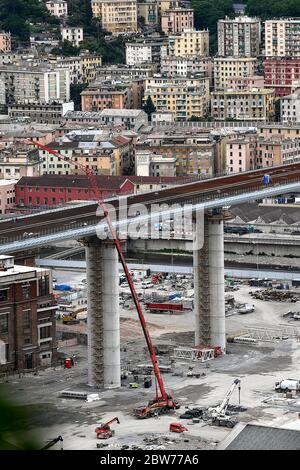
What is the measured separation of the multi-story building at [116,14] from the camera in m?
56.4

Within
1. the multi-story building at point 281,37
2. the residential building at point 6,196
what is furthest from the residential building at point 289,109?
the residential building at point 6,196

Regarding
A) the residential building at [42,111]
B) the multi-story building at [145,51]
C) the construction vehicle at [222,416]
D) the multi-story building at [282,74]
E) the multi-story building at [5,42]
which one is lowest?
the residential building at [42,111]

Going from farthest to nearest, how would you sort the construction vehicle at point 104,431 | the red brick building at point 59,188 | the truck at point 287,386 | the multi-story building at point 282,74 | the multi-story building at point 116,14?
the multi-story building at point 116,14
the multi-story building at point 282,74
the red brick building at point 59,188
the truck at point 287,386
the construction vehicle at point 104,431

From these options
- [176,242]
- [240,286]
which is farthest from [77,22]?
[240,286]

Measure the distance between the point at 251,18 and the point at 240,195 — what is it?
32.9m

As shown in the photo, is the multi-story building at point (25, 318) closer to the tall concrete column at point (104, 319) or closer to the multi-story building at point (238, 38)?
the tall concrete column at point (104, 319)

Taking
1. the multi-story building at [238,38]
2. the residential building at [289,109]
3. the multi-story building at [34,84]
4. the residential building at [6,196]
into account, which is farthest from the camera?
the multi-story building at [238,38]

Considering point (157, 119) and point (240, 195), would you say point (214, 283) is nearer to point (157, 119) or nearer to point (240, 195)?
point (240, 195)

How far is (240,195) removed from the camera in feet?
74.0

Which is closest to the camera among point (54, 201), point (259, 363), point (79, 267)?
point (259, 363)

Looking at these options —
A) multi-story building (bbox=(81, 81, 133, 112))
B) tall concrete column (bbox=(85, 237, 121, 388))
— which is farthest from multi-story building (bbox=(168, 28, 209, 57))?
tall concrete column (bbox=(85, 237, 121, 388))

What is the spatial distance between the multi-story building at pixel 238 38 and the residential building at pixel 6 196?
1841cm

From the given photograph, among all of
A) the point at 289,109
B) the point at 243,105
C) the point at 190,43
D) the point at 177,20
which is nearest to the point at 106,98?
the point at 243,105

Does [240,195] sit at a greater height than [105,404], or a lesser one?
greater
